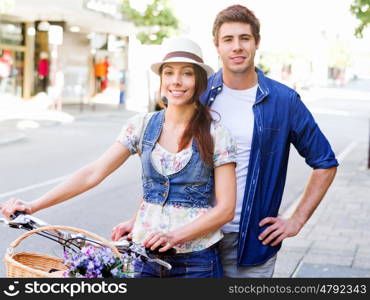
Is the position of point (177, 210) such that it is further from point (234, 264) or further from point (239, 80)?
point (239, 80)

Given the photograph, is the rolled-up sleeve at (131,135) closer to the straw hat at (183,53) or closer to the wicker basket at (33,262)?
the straw hat at (183,53)

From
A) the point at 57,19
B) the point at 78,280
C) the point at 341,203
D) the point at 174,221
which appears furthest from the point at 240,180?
the point at 57,19

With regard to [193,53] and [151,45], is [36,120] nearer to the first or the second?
[151,45]

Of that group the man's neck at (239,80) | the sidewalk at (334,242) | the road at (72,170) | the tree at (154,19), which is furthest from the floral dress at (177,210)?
the tree at (154,19)

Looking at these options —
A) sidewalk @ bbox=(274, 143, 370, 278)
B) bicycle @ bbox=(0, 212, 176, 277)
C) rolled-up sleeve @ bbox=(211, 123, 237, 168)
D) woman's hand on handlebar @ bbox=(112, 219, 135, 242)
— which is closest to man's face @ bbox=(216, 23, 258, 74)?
rolled-up sleeve @ bbox=(211, 123, 237, 168)

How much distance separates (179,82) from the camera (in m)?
2.95

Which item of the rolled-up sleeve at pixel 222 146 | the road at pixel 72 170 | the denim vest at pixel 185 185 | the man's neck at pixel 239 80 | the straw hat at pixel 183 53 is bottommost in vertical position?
the road at pixel 72 170

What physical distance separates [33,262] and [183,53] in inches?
37.8

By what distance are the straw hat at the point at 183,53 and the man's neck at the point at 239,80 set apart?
0.35m

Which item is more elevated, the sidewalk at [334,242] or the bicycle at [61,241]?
the bicycle at [61,241]

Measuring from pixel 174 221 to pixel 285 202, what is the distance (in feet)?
28.4

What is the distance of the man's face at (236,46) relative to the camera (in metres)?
3.24

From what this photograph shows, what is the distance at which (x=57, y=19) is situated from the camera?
3152cm

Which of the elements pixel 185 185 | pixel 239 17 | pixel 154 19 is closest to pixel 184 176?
pixel 185 185
